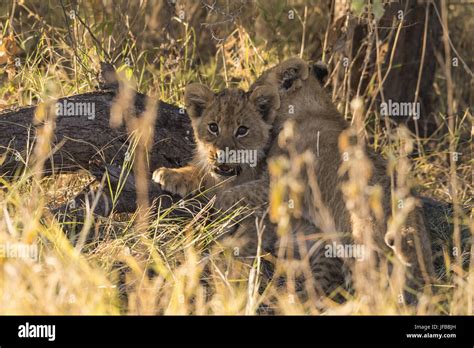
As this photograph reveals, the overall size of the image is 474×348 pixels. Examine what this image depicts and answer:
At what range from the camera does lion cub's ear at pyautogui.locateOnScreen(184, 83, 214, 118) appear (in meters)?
6.74

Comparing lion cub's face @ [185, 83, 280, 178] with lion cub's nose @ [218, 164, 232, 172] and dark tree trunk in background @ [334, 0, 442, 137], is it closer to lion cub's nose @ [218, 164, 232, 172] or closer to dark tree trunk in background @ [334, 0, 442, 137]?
lion cub's nose @ [218, 164, 232, 172]

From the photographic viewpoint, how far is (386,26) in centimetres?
846

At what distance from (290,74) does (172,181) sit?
125cm

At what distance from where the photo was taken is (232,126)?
666cm

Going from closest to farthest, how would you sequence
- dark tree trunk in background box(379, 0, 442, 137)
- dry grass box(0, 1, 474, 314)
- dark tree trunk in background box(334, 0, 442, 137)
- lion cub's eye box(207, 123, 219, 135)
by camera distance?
dry grass box(0, 1, 474, 314)
lion cub's eye box(207, 123, 219, 135)
dark tree trunk in background box(334, 0, 442, 137)
dark tree trunk in background box(379, 0, 442, 137)

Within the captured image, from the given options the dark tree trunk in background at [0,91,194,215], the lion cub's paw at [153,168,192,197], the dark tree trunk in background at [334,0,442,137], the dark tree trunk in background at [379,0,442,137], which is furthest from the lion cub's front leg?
the dark tree trunk in background at [379,0,442,137]

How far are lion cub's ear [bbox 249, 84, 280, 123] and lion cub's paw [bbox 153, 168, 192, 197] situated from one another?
75 cm

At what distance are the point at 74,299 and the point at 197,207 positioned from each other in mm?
1817

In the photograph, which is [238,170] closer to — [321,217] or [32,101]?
[321,217]

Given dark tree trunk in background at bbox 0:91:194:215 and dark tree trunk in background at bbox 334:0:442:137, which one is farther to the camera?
dark tree trunk in background at bbox 334:0:442:137

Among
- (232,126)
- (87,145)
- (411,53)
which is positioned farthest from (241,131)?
(411,53)

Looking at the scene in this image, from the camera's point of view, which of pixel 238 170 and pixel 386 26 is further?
pixel 386 26

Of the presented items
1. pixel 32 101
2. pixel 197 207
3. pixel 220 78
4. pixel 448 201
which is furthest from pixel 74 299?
pixel 220 78

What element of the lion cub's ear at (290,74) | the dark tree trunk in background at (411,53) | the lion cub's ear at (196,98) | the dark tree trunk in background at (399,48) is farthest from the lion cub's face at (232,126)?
the dark tree trunk in background at (411,53)
